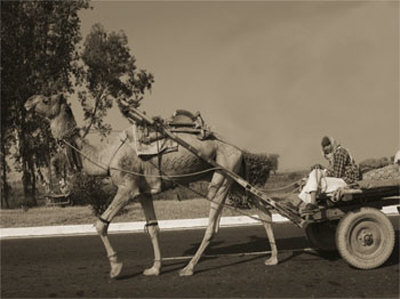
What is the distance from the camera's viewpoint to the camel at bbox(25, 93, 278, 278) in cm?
826

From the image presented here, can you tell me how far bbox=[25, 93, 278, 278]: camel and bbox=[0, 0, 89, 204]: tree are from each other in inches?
618

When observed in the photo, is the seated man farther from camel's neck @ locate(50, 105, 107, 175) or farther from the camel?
camel's neck @ locate(50, 105, 107, 175)

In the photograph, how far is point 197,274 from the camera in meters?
8.05

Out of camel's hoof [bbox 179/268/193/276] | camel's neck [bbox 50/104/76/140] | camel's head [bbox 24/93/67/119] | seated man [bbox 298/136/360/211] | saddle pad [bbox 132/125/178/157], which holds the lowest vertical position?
camel's hoof [bbox 179/268/193/276]

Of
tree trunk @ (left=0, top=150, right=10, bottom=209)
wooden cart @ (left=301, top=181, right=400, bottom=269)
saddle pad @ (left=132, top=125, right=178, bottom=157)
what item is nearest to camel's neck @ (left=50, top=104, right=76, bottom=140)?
saddle pad @ (left=132, top=125, right=178, bottom=157)

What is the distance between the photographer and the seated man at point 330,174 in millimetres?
7992

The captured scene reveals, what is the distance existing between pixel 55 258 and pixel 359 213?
564cm

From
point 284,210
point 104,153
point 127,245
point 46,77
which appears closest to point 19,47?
point 46,77

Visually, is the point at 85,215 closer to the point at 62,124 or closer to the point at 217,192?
the point at 62,124

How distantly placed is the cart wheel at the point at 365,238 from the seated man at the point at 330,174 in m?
0.52

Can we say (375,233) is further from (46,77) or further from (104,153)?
(46,77)

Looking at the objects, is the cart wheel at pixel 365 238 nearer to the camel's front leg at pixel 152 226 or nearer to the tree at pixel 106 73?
the camel's front leg at pixel 152 226

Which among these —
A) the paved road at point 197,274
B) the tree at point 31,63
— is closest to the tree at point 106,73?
the tree at point 31,63

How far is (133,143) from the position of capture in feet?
27.6
